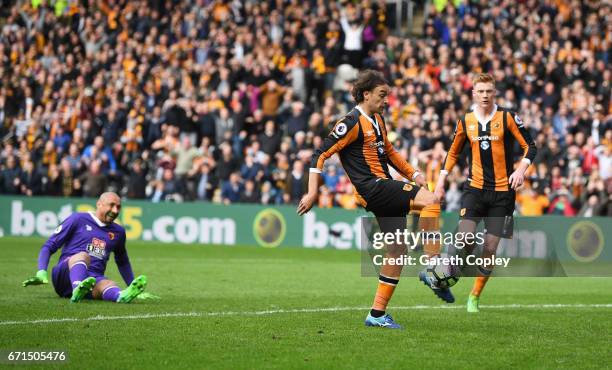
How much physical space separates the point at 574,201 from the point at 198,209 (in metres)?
8.94

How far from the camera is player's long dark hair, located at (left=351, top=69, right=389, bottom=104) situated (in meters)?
10.1

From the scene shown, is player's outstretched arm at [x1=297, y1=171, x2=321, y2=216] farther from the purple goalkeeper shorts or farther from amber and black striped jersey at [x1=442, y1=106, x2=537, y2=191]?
the purple goalkeeper shorts

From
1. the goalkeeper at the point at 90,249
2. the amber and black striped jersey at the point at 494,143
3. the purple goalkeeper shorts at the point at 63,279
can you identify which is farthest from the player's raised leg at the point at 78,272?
the amber and black striped jersey at the point at 494,143

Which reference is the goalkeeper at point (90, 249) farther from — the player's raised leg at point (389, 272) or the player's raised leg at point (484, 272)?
the player's raised leg at point (484, 272)

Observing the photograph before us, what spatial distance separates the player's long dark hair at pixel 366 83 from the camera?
1010 centimetres

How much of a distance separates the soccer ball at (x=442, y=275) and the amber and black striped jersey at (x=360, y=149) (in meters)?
1.24

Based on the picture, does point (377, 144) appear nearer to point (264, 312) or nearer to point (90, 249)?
point (264, 312)

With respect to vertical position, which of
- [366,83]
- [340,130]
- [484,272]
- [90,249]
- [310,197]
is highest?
[366,83]

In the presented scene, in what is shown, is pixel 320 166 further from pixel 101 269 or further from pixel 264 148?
pixel 264 148

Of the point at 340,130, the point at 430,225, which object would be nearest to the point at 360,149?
the point at 340,130

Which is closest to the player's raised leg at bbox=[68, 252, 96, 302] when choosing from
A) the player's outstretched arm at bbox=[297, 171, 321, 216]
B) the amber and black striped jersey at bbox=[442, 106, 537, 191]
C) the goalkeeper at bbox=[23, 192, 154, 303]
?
the goalkeeper at bbox=[23, 192, 154, 303]

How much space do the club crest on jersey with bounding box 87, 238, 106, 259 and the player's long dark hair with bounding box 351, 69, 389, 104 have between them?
3976 mm

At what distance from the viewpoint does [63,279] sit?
1250cm

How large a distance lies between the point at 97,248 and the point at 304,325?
10.6 feet
